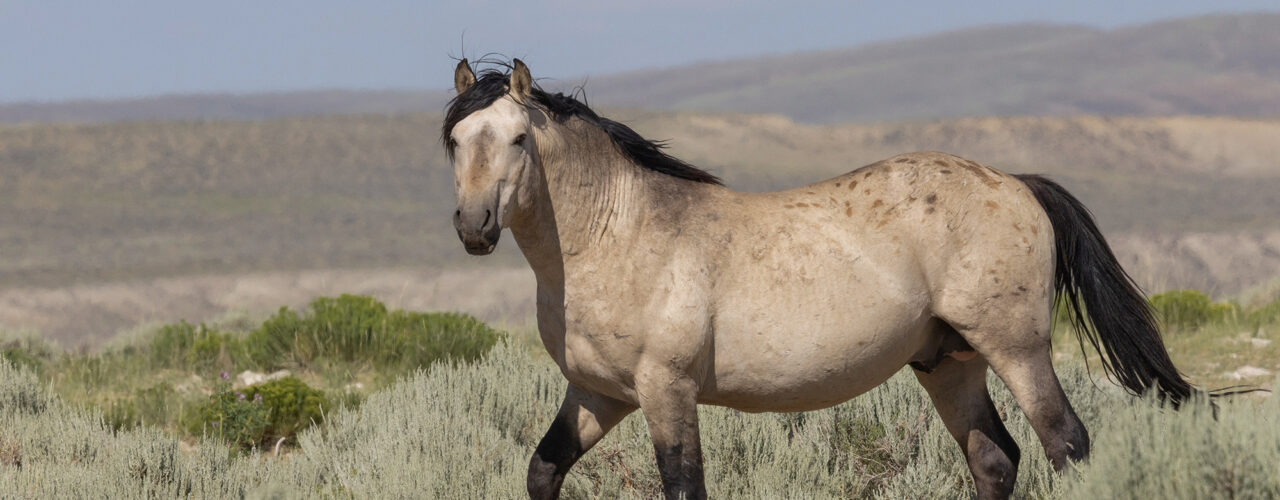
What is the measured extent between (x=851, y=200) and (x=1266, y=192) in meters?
59.2

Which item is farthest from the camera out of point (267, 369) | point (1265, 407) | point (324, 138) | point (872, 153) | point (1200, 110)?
point (1200, 110)

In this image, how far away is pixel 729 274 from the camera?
465cm

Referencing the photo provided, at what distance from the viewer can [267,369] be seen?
10.3m

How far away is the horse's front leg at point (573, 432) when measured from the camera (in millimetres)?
4867

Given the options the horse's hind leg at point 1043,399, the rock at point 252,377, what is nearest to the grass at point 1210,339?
the horse's hind leg at point 1043,399

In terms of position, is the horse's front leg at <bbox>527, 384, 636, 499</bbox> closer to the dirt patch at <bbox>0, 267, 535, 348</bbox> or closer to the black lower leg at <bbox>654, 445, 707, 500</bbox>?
the black lower leg at <bbox>654, 445, 707, 500</bbox>

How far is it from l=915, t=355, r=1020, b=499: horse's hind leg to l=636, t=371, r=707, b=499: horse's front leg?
1260 mm

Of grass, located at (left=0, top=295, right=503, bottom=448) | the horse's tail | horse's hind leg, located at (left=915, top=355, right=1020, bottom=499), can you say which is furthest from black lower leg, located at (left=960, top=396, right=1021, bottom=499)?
grass, located at (left=0, top=295, right=503, bottom=448)

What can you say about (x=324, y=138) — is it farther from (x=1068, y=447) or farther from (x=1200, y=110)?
(x=1200, y=110)

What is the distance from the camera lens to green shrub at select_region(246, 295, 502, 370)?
33.6 ft

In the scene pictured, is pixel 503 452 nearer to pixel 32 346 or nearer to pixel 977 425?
pixel 977 425

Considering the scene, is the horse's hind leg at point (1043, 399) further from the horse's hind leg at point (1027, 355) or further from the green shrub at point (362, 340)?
the green shrub at point (362, 340)

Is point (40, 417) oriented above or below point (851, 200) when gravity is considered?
below

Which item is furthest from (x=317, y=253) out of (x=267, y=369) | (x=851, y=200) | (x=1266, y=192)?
(x=1266, y=192)
